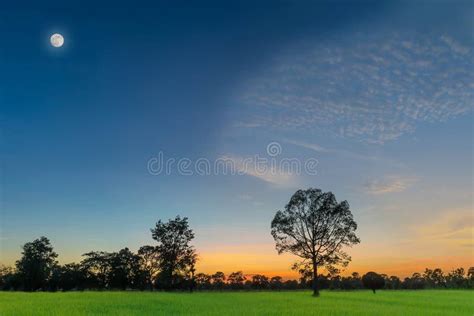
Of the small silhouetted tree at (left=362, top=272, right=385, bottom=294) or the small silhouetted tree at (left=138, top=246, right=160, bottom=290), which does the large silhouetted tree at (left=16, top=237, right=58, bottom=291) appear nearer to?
the small silhouetted tree at (left=138, top=246, right=160, bottom=290)

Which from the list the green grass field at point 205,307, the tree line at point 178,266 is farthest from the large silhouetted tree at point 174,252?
the green grass field at point 205,307

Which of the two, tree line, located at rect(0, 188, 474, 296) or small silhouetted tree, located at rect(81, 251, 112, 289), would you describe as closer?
tree line, located at rect(0, 188, 474, 296)

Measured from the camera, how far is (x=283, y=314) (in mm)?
22609

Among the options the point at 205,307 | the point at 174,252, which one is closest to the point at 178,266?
the point at 174,252

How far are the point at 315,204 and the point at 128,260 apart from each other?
66.7m

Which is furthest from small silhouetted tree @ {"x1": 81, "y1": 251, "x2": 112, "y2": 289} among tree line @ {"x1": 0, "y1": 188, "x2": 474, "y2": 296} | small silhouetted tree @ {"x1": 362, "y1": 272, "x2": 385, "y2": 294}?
small silhouetted tree @ {"x1": 362, "y1": 272, "x2": 385, "y2": 294}

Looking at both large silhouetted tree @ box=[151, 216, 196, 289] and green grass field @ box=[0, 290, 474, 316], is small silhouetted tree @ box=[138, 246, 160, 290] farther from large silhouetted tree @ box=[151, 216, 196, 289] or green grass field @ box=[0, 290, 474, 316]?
green grass field @ box=[0, 290, 474, 316]

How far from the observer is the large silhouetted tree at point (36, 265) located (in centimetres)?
9931

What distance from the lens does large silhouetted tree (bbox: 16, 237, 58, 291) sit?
99.3 m

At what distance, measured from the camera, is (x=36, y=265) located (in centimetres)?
10206

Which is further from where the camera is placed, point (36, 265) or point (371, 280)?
point (36, 265)

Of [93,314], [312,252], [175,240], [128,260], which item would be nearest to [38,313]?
[93,314]

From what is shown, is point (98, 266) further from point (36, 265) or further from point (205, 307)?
point (205, 307)

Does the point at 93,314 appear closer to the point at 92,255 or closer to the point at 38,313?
the point at 38,313
